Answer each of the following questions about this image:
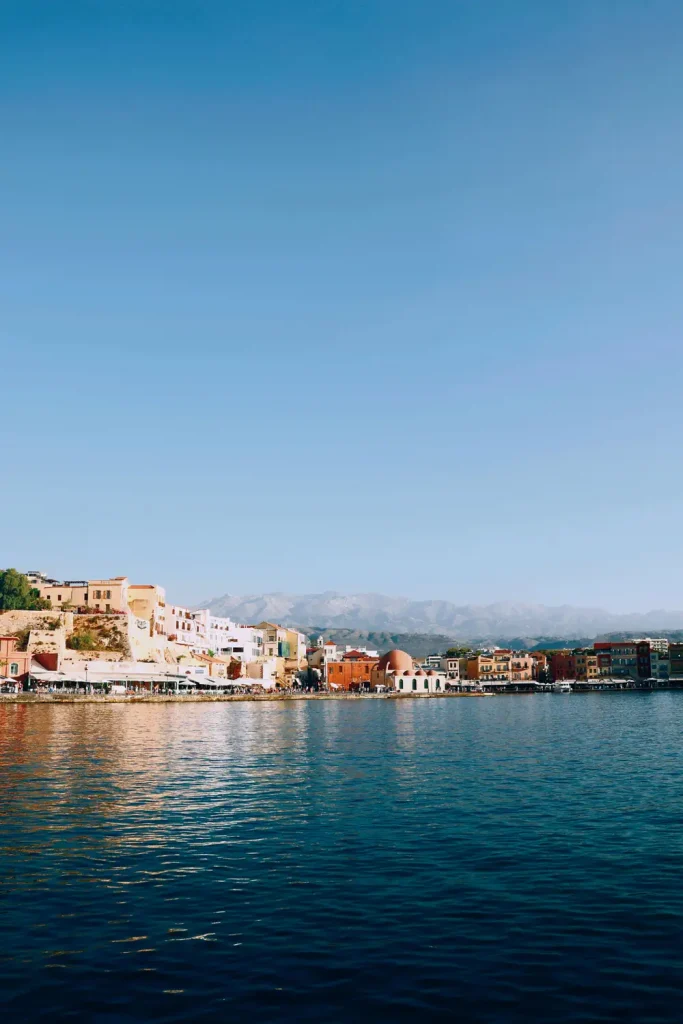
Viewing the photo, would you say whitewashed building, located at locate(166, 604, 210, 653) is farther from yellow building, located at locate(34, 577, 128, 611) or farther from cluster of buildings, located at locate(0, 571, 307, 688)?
yellow building, located at locate(34, 577, 128, 611)

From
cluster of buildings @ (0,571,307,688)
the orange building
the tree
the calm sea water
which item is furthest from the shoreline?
the calm sea water

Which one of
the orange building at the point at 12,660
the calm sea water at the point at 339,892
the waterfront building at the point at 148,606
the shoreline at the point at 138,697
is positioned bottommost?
the shoreline at the point at 138,697

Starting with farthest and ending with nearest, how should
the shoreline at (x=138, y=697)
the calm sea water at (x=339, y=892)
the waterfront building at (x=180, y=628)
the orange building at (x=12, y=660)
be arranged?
the waterfront building at (x=180, y=628) < the orange building at (x=12, y=660) < the shoreline at (x=138, y=697) < the calm sea water at (x=339, y=892)

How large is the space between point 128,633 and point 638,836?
141m

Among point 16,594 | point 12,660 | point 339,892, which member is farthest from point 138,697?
point 339,892

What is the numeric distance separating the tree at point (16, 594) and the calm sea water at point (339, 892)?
121259 millimetres

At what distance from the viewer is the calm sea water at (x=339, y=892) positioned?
17875mm

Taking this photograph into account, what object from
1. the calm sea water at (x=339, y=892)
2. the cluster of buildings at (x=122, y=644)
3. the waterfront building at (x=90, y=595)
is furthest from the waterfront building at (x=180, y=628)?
the calm sea water at (x=339, y=892)

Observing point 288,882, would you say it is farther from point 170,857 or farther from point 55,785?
point 55,785

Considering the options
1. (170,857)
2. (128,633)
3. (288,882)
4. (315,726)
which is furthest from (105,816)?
(128,633)

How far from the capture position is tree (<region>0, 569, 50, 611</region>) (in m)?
167

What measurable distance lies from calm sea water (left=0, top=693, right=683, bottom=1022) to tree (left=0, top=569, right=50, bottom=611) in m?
121

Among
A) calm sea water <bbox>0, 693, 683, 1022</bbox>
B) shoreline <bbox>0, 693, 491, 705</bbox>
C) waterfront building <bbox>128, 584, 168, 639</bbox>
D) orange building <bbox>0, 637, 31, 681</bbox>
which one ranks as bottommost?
shoreline <bbox>0, 693, 491, 705</bbox>

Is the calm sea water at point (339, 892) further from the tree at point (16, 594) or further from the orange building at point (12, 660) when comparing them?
the tree at point (16, 594)
